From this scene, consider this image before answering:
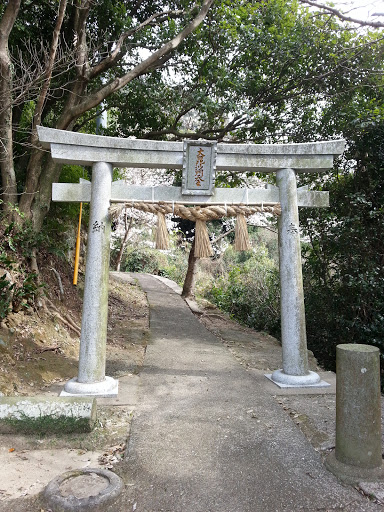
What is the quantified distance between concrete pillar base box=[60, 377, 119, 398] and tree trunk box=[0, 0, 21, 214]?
125 inches

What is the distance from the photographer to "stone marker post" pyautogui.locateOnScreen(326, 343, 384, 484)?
2.99 metres

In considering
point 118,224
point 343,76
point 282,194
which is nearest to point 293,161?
point 282,194

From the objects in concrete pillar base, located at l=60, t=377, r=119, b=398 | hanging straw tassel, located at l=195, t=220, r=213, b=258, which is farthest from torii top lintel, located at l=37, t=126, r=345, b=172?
concrete pillar base, located at l=60, t=377, r=119, b=398

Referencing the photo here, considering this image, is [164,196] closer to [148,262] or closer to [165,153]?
[165,153]

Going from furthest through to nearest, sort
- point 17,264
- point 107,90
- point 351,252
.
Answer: point 351,252 → point 107,90 → point 17,264

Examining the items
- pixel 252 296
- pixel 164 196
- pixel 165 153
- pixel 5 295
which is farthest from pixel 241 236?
pixel 252 296

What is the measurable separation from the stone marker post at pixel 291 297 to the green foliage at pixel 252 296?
208 inches

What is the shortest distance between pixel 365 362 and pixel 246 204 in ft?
9.23

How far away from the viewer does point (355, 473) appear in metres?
2.97

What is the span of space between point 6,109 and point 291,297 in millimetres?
5107

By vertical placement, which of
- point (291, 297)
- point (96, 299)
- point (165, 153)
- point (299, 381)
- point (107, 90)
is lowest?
point (299, 381)

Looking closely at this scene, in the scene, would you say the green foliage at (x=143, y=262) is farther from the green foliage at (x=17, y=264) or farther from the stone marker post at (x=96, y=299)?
the stone marker post at (x=96, y=299)

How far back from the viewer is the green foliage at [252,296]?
10.9m

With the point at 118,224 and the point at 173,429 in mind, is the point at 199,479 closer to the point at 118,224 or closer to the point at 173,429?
the point at 173,429
